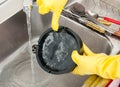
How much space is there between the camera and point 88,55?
33.6 inches

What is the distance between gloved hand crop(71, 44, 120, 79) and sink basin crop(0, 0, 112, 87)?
0.24 metres

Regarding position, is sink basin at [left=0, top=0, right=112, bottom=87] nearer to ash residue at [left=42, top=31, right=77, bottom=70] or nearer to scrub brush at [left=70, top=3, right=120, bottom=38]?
scrub brush at [left=70, top=3, right=120, bottom=38]

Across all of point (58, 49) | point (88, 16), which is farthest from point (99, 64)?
point (88, 16)

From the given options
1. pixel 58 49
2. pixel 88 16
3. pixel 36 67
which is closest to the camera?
pixel 58 49

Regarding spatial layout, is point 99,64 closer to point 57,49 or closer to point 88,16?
point 57,49

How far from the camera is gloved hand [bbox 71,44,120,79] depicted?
760mm

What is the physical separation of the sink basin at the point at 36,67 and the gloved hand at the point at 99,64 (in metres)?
0.24

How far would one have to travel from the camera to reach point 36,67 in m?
1.18

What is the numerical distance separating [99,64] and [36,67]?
471 mm

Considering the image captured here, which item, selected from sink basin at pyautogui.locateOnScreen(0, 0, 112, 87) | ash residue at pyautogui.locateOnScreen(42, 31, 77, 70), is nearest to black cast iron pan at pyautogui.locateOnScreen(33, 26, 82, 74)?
ash residue at pyautogui.locateOnScreen(42, 31, 77, 70)

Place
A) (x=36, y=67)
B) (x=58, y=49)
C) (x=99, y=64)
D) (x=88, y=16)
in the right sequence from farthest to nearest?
1. (x=36, y=67)
2. (x=88, y=16)
3. (x=58, y=49)
4. (x=99, y=64)

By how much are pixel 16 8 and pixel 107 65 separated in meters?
0.51

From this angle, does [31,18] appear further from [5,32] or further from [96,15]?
[96,15]

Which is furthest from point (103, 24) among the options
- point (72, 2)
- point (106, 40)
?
point (72, 2)
